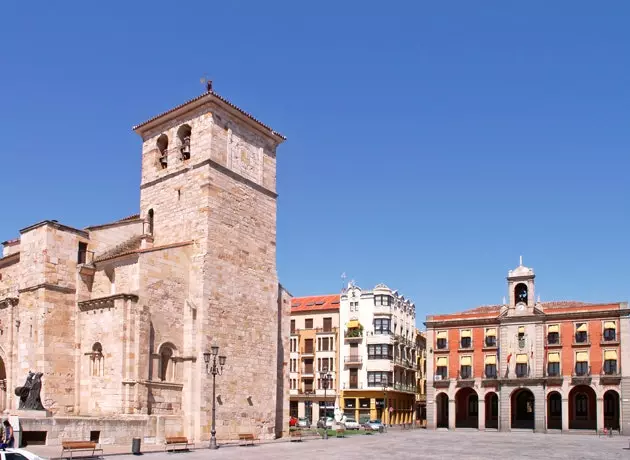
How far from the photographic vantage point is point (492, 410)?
59969mm

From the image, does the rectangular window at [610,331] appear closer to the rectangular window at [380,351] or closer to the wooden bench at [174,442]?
the rectangular window at [380,351]

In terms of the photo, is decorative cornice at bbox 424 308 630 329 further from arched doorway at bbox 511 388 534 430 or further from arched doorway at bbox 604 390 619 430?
arched doorway at bbox 511 388 534 430

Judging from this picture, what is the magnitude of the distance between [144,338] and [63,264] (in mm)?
5752

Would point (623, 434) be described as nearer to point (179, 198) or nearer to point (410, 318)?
point (410, 318)

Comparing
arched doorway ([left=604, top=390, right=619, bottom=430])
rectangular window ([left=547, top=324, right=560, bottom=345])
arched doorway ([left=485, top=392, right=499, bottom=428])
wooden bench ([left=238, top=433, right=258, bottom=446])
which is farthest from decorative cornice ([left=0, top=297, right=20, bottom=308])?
arched doorway ([left=604, top=390, right=619, bottom=430])

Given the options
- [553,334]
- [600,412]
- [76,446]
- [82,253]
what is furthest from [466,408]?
[76,446]

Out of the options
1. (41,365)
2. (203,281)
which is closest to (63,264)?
(41,365)

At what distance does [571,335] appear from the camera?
177 ft

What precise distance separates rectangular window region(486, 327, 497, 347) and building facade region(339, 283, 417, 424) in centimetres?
891

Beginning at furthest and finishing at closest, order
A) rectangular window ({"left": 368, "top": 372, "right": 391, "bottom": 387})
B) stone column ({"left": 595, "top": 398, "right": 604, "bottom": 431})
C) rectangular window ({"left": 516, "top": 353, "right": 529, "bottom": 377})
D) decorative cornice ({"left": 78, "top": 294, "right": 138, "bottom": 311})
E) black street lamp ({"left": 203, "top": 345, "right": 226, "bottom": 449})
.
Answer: rectangular window ({"left": 368, "top": 372, "right": 391, "bottom": 387})
rectangular window ({"left": 516, "top": 353, "right": 529, "bottom": 377})
stone column ({"left": 595, "top": 398, "right": 604, "bottom": 431})
decorative cornice ({"left": 78, "top": 294, "right": 138, "bottom": 311})
black street lamp ({"left": 203, "top": 345, "right": 226, "bottom": 449})

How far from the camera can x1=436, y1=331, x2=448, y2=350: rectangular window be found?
5942 centimetres

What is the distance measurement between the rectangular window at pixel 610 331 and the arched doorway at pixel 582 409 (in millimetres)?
4237

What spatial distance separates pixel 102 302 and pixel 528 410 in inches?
1688

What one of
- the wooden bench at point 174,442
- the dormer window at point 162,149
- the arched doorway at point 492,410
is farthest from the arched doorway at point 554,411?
the wooden bench at point 174,442
